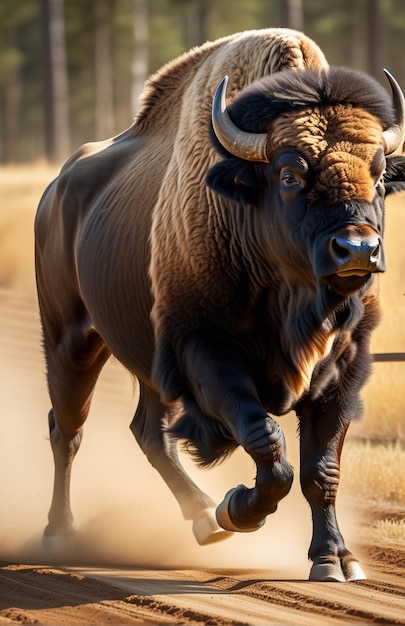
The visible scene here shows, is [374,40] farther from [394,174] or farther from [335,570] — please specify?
[335,570]

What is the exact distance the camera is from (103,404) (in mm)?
10328

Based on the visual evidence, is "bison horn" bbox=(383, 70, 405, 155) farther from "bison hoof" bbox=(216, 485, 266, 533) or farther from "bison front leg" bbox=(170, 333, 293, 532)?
"bison hoof" bbox=(216, 485, 266, 533)

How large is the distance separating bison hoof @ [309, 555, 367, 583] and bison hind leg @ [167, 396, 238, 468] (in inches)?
23.5

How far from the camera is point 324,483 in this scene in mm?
5047

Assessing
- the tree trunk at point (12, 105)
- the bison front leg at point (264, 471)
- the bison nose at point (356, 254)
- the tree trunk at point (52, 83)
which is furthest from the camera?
the tree trunk at point (12, 105)

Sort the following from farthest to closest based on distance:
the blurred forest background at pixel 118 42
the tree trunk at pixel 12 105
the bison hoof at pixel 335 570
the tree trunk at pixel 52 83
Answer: the tree trunk at pixel 12 105 → the blurred forest background at pixel 118 42 → the tree trunk at pixel 52 83 → the bison hoof at pixel 335 570

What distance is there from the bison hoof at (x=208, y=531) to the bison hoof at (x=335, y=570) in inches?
29.4

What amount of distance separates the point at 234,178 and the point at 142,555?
2259mm

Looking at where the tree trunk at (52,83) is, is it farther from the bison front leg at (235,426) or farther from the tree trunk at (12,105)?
the tree trunk at (12,105)

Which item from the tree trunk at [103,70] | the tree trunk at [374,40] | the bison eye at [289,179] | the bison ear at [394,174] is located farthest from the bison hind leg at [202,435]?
the tree trunk at [103,70]

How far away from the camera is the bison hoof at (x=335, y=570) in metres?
4.91

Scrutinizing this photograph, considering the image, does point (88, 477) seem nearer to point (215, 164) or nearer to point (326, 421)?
point (326, 421)

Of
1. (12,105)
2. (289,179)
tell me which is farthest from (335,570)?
(12,105)

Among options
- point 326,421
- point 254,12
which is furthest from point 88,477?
point 254,12
